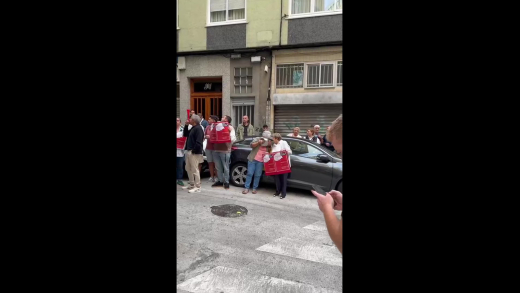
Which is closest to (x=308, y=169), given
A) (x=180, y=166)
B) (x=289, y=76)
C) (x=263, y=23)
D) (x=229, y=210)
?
(x=229, y=210)

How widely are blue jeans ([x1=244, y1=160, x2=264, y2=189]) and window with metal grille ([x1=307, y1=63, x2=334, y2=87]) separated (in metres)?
6.79

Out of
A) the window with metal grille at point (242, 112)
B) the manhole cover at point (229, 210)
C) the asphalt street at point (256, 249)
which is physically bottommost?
the asphalt street at point (256, 249)

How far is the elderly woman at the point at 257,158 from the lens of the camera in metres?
7.96

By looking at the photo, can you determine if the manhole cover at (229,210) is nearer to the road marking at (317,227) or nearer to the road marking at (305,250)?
the road marking at (317,227)

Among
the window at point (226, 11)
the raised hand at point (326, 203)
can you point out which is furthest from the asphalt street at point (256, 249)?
the window at point (226, 11)

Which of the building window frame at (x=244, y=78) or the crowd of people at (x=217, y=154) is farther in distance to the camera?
the building window frame at (x=244, y=78)

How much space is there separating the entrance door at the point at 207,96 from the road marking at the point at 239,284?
11876 millimetres

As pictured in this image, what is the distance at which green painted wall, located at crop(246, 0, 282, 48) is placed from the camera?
14.1 meters

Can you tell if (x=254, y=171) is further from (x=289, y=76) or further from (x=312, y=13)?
(x=312, y=13)
